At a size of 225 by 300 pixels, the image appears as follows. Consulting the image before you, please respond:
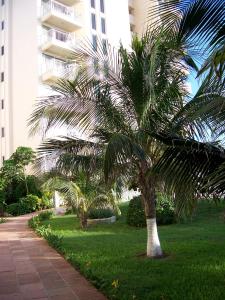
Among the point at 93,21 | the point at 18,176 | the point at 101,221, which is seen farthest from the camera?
the point at 93,21

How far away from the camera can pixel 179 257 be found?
8641 millimetres

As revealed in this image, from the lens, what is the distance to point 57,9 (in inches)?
1363

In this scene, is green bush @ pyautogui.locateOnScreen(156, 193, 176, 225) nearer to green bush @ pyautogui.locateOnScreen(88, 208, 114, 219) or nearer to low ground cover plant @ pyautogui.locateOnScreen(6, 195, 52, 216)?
green bush @ pyautogui.locateOnScreen(88, 208, 114, 219)

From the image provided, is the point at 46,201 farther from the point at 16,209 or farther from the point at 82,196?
the point at 82,196

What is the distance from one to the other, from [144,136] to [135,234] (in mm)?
5783

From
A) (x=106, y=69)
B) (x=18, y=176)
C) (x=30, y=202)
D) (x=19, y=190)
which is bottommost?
(x=30, y=202)

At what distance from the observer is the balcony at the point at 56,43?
1325 inches

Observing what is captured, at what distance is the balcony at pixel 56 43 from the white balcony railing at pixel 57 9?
1.62 meters

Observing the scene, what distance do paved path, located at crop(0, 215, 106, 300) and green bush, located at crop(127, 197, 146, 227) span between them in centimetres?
436

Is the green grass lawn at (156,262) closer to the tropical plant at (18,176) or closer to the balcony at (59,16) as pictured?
the tropical plant at (18,176)

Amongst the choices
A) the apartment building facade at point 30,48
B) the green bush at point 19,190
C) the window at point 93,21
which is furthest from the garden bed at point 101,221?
the window at point 93,21

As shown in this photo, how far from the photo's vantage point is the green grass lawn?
6.12m

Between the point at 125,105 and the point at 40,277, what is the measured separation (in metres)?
3.86

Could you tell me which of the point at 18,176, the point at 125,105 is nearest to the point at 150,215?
the point at 125,105
